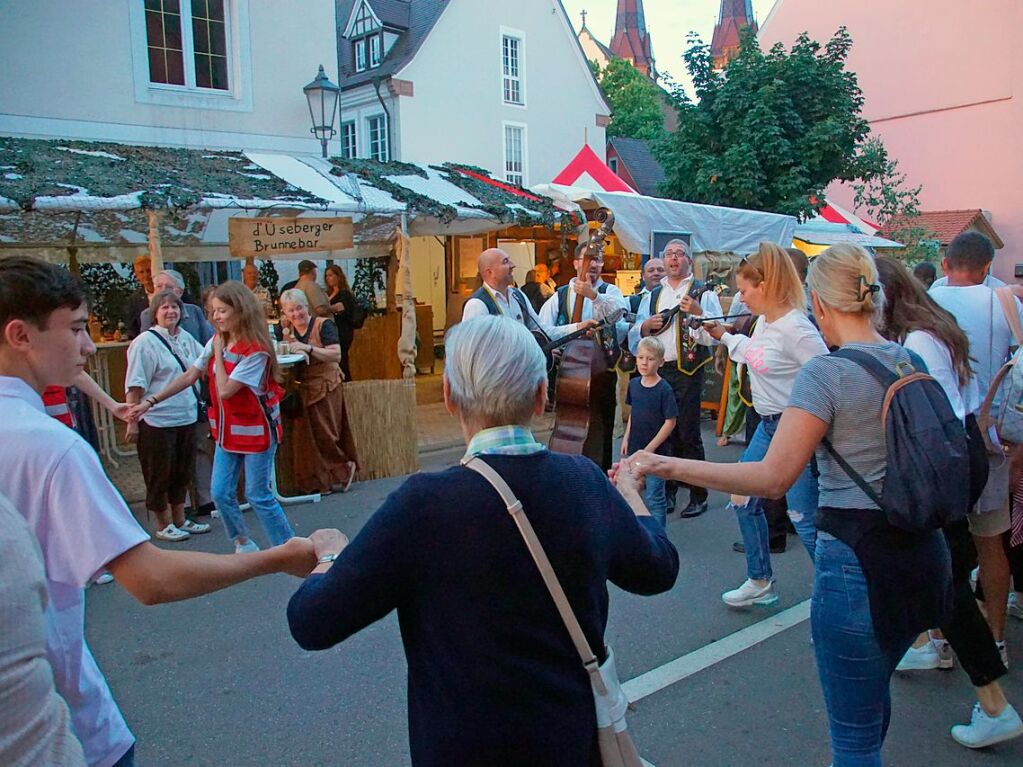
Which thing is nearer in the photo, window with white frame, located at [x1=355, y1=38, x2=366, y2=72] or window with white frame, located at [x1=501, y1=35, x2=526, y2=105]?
window with white frame, located at [x1=355, y1=38, x2=366, y2=72]

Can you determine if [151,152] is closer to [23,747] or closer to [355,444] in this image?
[355,444]

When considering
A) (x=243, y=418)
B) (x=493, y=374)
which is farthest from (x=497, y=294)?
(x=493, y=374)

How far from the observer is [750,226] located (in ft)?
44.4

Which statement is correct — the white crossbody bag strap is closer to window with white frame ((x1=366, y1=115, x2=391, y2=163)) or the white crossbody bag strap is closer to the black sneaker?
the black sneaker

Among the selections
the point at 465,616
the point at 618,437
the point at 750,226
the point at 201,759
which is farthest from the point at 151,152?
the point at 750,226

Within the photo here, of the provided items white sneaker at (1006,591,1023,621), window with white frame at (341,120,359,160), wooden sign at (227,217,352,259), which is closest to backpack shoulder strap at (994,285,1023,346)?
white sneaker at (1006,591,1023,621)

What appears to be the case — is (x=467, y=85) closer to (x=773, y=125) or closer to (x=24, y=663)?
(x=773, y=125)

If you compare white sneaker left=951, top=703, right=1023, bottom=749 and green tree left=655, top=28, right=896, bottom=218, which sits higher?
green tree left=655, top=28, right=896, bottom=218

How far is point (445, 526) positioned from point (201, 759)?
2251mm

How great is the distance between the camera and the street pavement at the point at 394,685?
313 cm

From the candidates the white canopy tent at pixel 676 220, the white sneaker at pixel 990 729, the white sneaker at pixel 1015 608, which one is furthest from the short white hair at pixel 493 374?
the white canopy tent at pixel 676 220

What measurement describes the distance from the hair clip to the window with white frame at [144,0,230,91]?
11.9 m

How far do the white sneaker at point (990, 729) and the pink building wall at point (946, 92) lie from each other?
1137 inches

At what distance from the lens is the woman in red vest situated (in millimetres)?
4863
